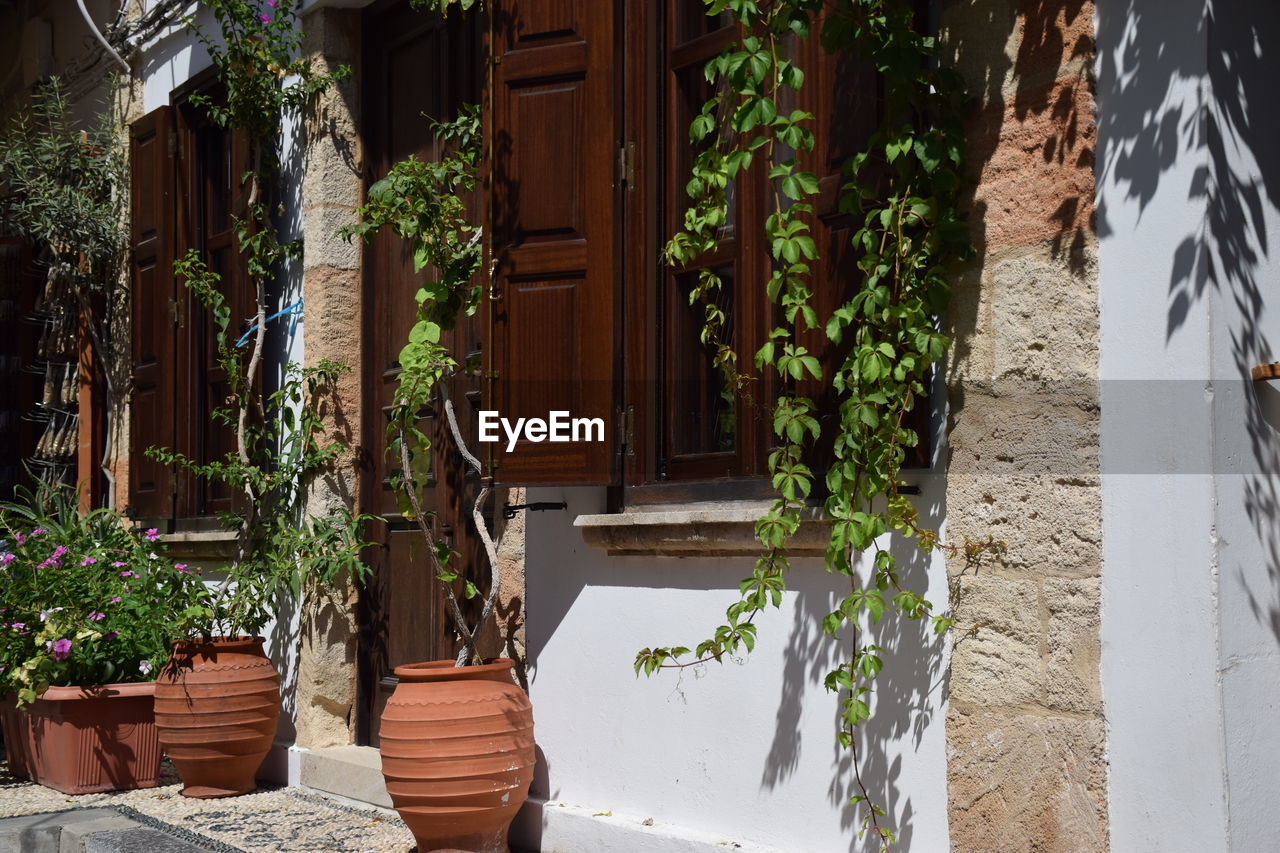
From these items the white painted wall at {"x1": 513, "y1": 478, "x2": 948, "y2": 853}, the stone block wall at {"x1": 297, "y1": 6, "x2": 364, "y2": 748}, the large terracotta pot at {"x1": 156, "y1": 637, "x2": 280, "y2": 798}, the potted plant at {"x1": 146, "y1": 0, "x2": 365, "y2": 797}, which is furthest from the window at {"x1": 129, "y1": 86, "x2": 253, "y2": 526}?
the white painted wall at {"x1": 513, "y1": 478, "x2": 948, "y2": 853}

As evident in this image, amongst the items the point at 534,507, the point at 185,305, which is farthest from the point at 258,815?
the point at 185,305

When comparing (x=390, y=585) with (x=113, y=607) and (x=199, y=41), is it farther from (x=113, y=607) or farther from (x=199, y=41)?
(x=199, y=41)

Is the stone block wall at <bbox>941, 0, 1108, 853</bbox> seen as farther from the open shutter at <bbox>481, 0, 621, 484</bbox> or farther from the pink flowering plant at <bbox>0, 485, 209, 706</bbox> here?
the pink flowering plant at <bbox>0, 485, 209, 706</bbox>

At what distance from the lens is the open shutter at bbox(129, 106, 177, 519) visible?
7.34 metres

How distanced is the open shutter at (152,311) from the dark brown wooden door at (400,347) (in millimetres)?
1587

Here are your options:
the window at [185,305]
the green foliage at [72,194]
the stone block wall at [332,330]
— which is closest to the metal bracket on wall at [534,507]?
the stone block wall at [332,330]

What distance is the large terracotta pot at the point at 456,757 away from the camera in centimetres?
438

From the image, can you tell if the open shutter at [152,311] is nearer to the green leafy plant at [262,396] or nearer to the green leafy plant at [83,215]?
the green leafy plant at [83,215]

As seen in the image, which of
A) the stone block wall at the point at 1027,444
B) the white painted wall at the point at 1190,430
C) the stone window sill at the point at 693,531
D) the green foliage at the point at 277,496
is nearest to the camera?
the white painted wall at the point at 1190,430

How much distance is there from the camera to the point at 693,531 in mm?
4102

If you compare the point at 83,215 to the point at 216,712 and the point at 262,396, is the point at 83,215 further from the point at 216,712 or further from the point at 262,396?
the point at 216,712

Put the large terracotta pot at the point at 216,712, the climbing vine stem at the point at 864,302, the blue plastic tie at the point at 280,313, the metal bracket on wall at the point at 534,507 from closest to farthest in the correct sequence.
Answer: the climbing vine stem at the point at 864,302
the metal bracket on wall at the point at 534,507
the large terracotta pot at the point at 216,712
the blue plastic tie at the point at 280,313

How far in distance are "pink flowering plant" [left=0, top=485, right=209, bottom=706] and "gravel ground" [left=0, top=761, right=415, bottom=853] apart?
1.50ft

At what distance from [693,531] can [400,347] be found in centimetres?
234
